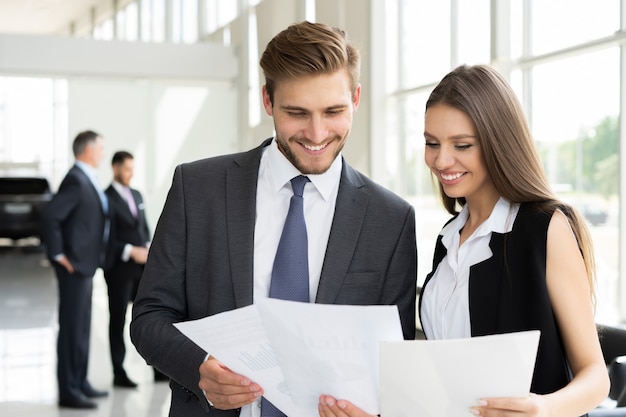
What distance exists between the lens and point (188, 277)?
Answer: 1.80 m

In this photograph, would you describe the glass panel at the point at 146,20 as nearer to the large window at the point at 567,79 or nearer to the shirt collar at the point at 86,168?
the large window at the point at 567,79

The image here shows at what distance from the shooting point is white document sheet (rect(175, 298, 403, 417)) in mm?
1444

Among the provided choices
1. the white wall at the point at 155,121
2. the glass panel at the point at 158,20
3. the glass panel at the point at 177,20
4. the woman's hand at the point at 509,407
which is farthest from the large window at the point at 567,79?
the glass panel at the point at 158,20

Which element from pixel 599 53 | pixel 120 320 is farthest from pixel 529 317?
pixel 120 320

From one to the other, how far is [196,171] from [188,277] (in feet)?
0.86

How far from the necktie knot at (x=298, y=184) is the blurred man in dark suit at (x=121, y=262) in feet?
13.2

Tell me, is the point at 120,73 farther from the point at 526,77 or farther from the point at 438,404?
the point at 438,404

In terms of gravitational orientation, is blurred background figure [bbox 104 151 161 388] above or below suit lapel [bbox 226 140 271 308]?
below

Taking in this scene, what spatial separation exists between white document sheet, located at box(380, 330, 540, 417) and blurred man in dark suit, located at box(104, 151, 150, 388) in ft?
14.6

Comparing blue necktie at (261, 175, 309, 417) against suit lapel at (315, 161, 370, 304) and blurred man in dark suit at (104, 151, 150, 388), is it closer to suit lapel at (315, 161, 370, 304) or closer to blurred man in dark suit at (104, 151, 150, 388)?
suit lapel at (315, 161, 370, 304)

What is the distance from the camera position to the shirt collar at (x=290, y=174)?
1.86 metres

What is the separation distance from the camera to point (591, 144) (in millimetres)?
4965

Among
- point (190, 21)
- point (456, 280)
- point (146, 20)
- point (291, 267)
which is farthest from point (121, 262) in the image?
point (146, 20)

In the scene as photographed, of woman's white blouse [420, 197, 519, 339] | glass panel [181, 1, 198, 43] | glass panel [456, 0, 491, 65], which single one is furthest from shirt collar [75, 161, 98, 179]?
glass panel [181, 1, 198, 43]
